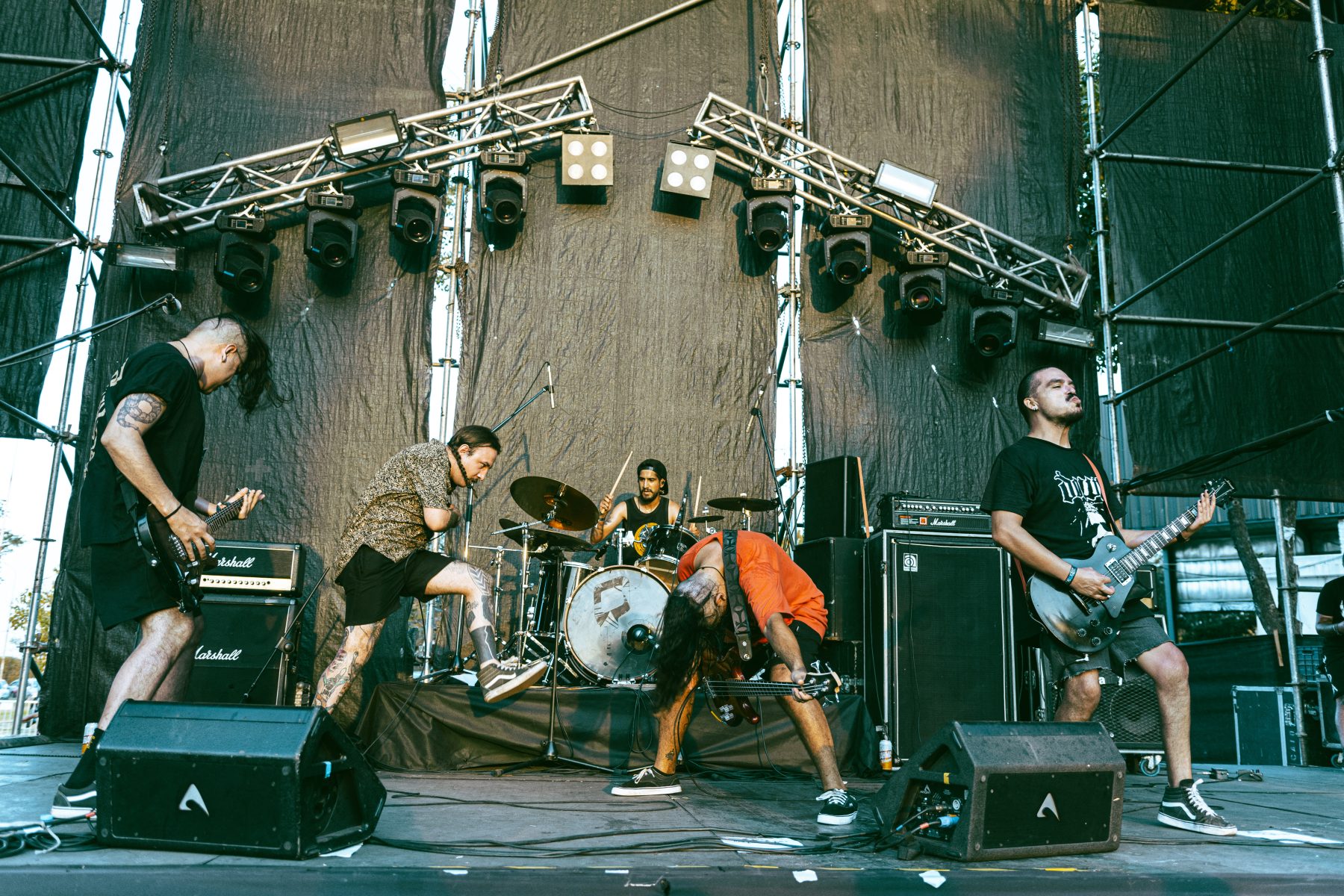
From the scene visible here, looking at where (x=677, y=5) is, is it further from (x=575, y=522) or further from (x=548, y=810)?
(x=548, y=810)

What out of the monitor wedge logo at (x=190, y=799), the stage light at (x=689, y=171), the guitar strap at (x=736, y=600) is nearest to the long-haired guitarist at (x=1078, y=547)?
the guitar strap at (x=736, y=600)

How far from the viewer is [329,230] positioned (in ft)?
24.0

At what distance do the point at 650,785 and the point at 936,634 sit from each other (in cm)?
246

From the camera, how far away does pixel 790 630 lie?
14.6 ft

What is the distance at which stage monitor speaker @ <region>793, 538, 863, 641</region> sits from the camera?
20.9 feet

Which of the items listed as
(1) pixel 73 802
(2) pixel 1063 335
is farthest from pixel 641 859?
(2) pixel 1063 335

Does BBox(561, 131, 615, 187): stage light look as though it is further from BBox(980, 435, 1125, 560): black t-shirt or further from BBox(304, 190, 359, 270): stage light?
BBox(980, 435, 1125, 560): black t-shirt

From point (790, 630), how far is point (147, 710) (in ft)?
8.32

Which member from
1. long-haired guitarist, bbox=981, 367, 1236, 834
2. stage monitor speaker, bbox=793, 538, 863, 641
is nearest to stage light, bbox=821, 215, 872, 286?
stage monitor speaker, bbox=793, 538, 863, 641

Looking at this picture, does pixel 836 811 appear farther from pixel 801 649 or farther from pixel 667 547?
pixel 667 547

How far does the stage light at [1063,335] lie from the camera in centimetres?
786

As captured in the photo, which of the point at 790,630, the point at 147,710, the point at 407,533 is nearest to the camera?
the point at 147,710

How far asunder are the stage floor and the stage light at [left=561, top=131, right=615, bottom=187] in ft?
16.0

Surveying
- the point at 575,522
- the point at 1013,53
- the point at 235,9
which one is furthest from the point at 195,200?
the point at 1013,53
